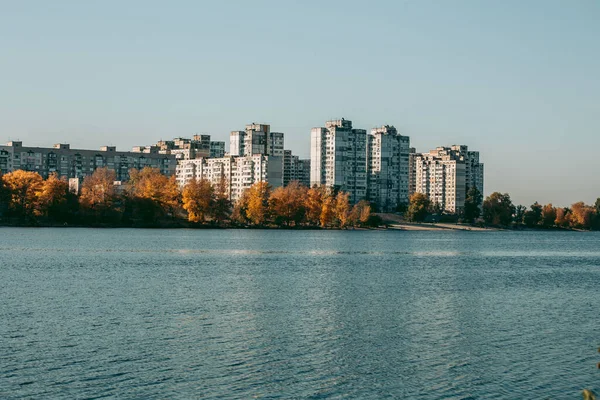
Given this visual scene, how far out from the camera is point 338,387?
26.9m

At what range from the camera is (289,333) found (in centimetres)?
3609

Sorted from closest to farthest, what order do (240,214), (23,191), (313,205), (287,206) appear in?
(23,191), (240,214), (287,206), (313,205)

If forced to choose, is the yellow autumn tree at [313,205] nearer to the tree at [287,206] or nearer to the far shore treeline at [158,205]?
the far shore treeline at [158,205]

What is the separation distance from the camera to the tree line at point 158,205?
146625 millimetres

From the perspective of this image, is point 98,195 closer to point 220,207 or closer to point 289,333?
point 220,207

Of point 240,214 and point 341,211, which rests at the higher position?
point 341,211

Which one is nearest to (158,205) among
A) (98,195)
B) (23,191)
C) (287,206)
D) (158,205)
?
(158,205)

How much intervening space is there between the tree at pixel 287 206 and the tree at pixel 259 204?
4.53 ft

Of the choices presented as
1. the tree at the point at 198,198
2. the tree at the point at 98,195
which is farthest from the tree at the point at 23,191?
the tree at the point at 198,198

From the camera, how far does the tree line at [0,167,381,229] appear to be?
481 ft

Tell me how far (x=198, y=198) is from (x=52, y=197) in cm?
2887

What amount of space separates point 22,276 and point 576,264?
5762 cm

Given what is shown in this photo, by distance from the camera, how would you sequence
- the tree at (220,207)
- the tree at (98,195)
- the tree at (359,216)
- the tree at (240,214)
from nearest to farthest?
the tree at (98,195)
the tree at (220,207)
the tree at (240,214)
the tree at (359,216)

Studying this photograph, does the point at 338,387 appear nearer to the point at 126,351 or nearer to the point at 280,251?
the point at 126,351
